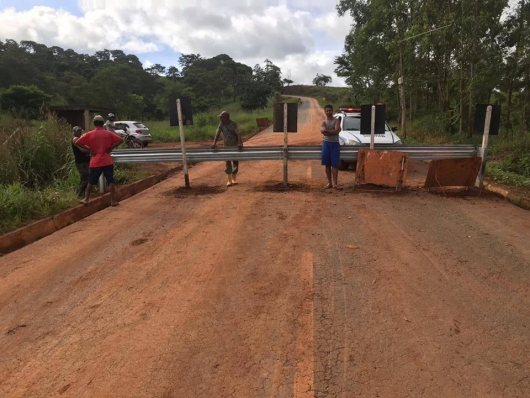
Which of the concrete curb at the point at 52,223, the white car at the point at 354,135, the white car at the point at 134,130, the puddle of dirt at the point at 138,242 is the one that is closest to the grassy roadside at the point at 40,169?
the concrete curb at the point at 52,223

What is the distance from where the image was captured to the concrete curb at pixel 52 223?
5781mm

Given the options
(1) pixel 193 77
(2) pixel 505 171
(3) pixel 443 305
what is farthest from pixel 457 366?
(1) pixel 193 77

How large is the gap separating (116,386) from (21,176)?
8061 mm

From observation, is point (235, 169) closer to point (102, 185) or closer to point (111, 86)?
point (102, 185)

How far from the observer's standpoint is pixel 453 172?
28.2 ft

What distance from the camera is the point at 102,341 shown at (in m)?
3.23

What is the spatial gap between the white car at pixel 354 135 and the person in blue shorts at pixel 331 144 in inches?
55.5

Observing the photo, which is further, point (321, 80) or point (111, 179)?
point (321, 80)

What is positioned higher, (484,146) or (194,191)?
(484,146)

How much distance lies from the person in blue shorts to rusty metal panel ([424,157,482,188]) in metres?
2.00

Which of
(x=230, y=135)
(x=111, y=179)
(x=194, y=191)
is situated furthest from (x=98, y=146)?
(x=230, y=135)

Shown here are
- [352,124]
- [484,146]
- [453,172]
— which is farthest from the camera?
[352,124]

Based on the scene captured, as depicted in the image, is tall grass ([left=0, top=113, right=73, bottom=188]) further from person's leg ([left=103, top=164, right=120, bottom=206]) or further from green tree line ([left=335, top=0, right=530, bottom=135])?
green tree line ([left=335, top=0, right=530, bottom=135])

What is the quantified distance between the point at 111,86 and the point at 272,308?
48.6 metres
